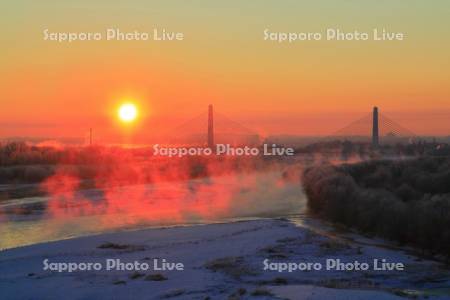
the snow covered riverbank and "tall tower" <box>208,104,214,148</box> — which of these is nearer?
the snow covered riverbank

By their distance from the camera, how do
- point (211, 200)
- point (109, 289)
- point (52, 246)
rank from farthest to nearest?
point (211, 200), point (52, 246), point (109, 289)

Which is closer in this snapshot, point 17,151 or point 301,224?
point 301,224

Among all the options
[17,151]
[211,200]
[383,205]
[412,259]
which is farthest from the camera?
[17,151]

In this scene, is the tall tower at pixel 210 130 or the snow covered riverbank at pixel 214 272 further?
the tall tower at pixel 210 130

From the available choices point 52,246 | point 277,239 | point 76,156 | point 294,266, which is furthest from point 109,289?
point 76,156

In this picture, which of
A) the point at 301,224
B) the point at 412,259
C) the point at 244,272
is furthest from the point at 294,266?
the point at 301,224

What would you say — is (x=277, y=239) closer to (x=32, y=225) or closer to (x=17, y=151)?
(x=32, y=225)

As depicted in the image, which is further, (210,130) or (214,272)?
(210,130)

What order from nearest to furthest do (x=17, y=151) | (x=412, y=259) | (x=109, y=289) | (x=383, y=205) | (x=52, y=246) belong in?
(x=109, y=289)
(x=412, y=259)
(x=52, y=246)
(x=383, y=205)
(x=17, y=151)

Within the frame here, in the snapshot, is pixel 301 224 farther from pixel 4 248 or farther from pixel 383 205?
pixel 4 248
